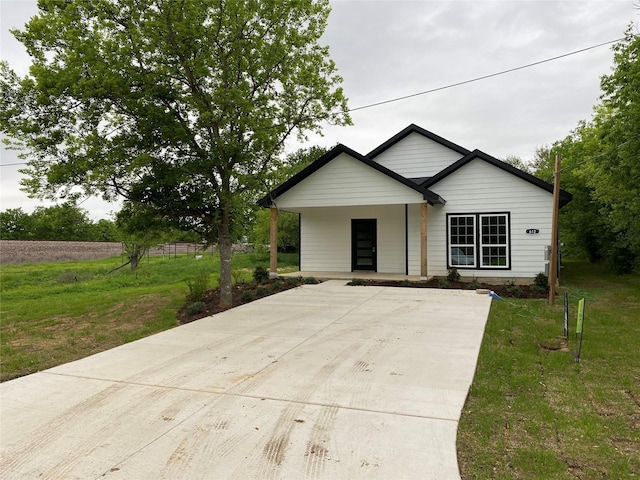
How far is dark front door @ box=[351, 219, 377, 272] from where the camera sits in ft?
49.3

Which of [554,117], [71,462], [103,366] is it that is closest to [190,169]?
[103,366]

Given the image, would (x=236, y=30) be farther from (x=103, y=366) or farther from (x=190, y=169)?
(x=103, y=366)

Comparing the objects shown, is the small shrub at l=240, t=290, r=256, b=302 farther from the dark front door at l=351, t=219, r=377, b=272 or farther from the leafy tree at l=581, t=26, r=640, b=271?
the leafy tree at l=581, t=26, r=640, b=271

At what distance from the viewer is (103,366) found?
17.3 feet

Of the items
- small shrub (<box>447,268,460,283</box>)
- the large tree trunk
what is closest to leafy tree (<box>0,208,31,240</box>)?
the large tree trunk

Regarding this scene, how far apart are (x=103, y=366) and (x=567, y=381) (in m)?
5.63

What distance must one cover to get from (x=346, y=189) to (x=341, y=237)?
298 centimetres

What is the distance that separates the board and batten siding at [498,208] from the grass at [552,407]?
5409 millimetres

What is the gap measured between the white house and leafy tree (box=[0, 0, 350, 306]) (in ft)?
10.8

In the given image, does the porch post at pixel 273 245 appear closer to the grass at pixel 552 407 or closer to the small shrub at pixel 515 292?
the small shrub at pixel 515 292

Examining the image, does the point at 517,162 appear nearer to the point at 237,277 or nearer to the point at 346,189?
the point at 346,189

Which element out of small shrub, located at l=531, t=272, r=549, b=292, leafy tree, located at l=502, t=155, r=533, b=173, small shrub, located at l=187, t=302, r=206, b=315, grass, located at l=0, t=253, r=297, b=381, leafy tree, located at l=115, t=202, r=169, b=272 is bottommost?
grass, located at l=0, t=253, r=297, b=381

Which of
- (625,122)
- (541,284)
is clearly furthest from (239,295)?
(625,122)

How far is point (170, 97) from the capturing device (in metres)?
8.62
